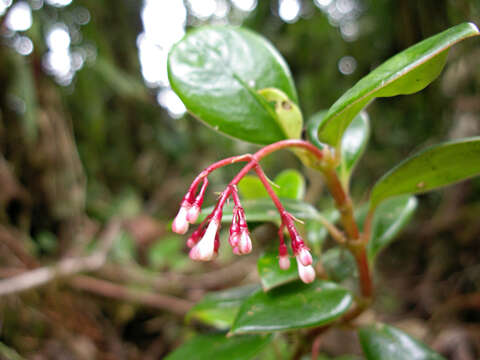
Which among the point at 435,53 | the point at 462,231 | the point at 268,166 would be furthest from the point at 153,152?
the point at 435,53

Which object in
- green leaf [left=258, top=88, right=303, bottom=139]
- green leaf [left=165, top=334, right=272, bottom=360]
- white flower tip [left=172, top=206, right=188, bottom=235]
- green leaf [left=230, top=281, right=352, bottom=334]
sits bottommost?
green leaf [left=165, top=334, right=272, bottom=360]

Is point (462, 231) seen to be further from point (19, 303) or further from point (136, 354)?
point (19, 303)

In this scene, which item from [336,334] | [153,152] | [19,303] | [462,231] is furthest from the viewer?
[153,152]

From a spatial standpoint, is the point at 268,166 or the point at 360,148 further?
the point at 268,166

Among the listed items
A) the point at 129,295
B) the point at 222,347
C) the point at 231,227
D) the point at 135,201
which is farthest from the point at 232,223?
the point at 135,201

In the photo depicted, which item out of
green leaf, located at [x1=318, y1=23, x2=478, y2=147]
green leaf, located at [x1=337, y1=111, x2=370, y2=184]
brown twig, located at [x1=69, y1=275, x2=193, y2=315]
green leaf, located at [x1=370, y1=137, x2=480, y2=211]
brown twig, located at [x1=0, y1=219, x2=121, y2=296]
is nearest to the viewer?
green leaf, located at [x1=318, y1=23, x2=478, y2=147]

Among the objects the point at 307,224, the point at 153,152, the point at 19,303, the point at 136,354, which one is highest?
the point at 307,224

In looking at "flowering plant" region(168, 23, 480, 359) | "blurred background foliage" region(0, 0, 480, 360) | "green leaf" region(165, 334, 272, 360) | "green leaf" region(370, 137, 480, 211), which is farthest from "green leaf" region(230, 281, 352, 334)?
"blurred background foliage" region(0, 0, 480, 360)

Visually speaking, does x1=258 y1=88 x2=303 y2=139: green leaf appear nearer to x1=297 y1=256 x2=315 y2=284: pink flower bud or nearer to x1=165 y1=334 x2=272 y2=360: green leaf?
x1=297 y1=256 x2=315 y2=284: pink flower bud
